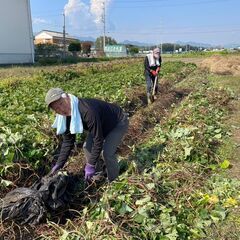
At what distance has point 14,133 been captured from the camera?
5.84 m

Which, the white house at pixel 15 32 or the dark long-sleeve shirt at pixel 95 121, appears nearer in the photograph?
the dark long-sleeve shirt at pixel 95 121

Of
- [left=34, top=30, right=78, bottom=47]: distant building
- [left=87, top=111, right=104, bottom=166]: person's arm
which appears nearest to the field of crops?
[left=87, top=111, right=104, bottom=166]: person's arm

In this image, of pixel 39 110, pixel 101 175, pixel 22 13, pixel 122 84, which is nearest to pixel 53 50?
pixel 22 13

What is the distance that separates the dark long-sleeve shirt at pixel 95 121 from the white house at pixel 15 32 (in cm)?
2874

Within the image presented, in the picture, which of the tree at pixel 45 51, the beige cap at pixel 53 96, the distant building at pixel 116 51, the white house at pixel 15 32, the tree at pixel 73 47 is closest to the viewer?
the beige cap at pixel 53 96

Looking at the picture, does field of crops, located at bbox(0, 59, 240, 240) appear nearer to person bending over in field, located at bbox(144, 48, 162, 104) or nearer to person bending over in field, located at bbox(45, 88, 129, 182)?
person bending over in field, located at bbox(45, 88, 129, 182)

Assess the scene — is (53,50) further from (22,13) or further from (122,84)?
(122,84)

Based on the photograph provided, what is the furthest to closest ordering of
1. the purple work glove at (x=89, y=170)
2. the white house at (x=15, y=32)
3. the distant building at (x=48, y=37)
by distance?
the distant building at (x=48, y=37)
the white house at (x=15, y=32)
the purple work glove at (x=89, y=170)

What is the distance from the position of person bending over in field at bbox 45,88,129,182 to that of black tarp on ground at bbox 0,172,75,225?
25cm

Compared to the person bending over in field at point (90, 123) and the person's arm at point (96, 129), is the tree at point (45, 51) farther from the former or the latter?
the person's arm at point (96, 129)

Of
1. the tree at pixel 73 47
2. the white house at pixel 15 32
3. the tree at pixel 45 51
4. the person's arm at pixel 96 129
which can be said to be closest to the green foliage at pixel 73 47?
the tree at pixel 73 47

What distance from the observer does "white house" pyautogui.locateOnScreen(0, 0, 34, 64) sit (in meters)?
31.9

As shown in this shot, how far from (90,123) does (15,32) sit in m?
31.2

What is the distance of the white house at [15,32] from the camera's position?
1257 inches
